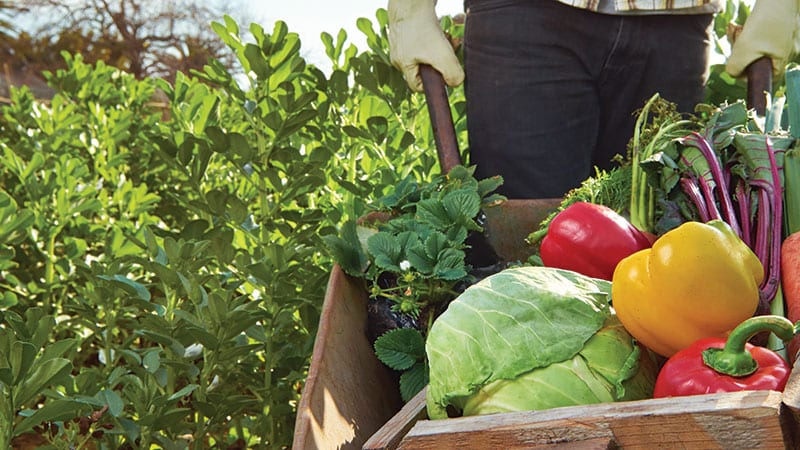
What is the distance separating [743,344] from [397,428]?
18.9 inches

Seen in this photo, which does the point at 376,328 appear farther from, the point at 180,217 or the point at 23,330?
the point at 180,217

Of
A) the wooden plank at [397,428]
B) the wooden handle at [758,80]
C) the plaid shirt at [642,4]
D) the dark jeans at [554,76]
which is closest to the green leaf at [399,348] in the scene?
the wooden plank at [397,428]

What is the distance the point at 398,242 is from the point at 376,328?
185 millimetres

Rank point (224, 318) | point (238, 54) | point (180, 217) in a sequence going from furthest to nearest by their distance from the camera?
point (180, 217), point (238, 54), point (224, 318)

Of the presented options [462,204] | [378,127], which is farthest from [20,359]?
[378,127]

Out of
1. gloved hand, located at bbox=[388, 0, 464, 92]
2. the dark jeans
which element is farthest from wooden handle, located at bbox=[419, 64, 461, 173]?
the dark jeans

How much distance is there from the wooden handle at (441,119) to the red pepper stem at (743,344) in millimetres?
1261

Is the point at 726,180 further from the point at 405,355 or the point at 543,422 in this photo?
the point at 543,422

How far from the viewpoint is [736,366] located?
104 cm

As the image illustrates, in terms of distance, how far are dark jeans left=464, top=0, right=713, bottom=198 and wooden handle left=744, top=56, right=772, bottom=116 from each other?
0.17 m

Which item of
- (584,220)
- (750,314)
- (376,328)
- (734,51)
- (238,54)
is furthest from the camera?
(238,54)

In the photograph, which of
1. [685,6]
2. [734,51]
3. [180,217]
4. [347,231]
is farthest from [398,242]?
[180,217]

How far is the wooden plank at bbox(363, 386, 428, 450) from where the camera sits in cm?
116

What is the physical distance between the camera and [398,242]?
5.82 feet
